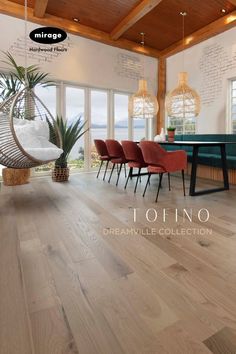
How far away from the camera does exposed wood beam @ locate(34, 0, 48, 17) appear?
415 centimetres

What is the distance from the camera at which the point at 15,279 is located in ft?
4.74

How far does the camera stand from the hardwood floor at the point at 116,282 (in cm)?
102

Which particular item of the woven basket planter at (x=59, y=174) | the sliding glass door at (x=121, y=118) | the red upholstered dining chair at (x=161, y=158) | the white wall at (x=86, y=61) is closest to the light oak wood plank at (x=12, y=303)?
the red upholstered dining chair at (x=161, y=158)

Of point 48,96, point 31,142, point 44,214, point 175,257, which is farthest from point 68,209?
point 48,96

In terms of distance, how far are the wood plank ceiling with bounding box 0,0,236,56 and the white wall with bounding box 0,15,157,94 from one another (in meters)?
0.37

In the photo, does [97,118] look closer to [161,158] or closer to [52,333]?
[161,158]

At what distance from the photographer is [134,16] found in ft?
15.2

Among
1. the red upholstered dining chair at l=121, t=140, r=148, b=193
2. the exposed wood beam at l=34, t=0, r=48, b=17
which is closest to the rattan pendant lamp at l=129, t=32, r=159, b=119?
the red upholstered dining chair at l=121, t=140, r=148, b=193

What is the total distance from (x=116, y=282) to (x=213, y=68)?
5383 mm

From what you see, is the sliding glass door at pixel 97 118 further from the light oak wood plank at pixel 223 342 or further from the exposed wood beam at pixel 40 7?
the light oak wood plank at pixel 223 342

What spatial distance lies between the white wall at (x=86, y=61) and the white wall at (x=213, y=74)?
4.23 feet

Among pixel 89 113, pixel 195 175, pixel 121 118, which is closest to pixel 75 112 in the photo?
pixel 89 113

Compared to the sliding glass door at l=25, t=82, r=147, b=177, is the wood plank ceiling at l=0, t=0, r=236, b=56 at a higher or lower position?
higher

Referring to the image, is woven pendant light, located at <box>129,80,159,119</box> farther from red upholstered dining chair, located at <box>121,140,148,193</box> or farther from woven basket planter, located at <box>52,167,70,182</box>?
woven basket planter, located at <box>52,167,70,182</box>
